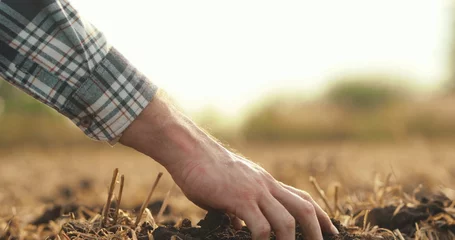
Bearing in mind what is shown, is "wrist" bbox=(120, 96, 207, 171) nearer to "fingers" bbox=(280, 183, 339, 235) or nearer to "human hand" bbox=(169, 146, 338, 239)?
"human hand" bbox=(169, 146, 338, 239)

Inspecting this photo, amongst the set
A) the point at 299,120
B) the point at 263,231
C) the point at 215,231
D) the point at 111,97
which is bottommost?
the point at 299,120

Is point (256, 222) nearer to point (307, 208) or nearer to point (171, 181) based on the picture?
→ point (307, 208)

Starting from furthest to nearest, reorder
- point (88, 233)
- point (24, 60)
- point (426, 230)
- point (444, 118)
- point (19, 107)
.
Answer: point (19, 107), point (444, 118), point (426, 230), point (88, 233), point (24, 60)

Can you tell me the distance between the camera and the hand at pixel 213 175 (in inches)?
71.4

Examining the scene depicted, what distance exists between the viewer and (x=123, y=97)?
182 centimetres

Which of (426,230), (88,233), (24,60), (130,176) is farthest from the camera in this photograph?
(130,176)

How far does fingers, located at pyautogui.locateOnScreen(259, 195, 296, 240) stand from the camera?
1821mm

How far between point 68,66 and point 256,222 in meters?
0.72

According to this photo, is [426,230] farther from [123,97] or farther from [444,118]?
[444,118]

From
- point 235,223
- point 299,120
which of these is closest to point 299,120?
point 299,120

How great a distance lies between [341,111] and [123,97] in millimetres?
14133

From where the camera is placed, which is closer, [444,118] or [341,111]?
[444,118]

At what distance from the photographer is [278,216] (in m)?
1.82

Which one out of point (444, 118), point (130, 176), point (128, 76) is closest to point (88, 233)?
point (128, 76)
